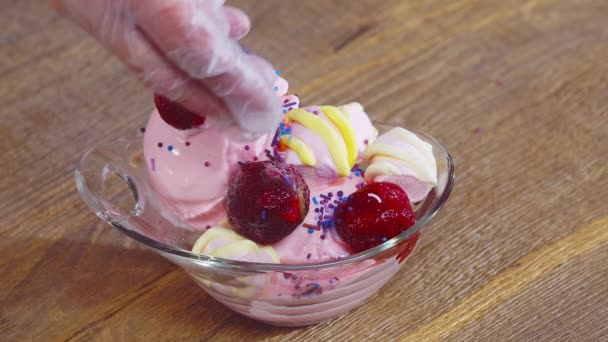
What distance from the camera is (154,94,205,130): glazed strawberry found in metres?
0.94

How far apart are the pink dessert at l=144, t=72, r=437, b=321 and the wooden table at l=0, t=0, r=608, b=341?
117mm

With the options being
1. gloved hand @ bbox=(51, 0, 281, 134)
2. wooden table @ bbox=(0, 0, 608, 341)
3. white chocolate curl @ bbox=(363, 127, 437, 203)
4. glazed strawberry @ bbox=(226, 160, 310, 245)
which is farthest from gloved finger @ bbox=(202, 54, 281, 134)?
Result: wooden table @ bbox=(0, 0, 608, 341)

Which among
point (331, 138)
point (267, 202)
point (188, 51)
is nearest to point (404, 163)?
point (331, 138)

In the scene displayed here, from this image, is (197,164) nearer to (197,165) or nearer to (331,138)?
(197,165)

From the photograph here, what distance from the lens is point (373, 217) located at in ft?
2.97

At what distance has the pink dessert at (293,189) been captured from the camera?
0.91 m

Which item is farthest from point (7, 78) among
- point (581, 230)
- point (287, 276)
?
point (581, 230)

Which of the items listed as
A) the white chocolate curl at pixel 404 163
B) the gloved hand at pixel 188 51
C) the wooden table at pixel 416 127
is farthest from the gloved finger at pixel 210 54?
the wooden table at pixel 416 127

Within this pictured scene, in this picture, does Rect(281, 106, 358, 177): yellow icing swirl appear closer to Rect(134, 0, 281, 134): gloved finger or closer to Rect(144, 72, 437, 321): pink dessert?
Rect(144, 72, 437, 321): pink dessert

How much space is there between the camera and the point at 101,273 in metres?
1.09

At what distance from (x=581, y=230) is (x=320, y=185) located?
422mm

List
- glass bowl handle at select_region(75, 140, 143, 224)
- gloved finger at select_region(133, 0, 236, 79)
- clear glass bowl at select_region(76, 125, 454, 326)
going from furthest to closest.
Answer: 1. glass bowl handle at select_region(75, 140, 143, 224)
2. clear glass bowl at select_region(76, 125, 454, 326)
3. gloved finger at select_region(133, 0, 236, 79)

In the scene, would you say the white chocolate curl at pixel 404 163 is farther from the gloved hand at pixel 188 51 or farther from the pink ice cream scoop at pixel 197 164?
the gloved hand at pixel 188 51

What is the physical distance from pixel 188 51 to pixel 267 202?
27 centimetres
